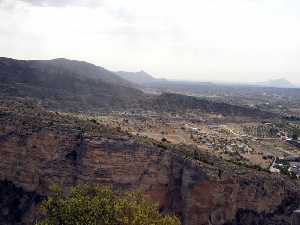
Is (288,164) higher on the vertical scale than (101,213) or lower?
lower

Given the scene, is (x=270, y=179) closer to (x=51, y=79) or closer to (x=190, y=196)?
(x=190, y=196)

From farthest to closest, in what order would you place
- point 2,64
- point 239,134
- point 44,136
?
point 2,64 → point 239,134 → point 44,136

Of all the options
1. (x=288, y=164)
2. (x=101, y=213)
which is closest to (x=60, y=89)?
(x=288, y=164)

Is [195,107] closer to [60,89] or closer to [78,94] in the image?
[78,94]

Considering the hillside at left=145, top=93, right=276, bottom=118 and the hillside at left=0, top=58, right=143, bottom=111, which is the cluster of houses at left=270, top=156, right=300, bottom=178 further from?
the hillside at left=145, top=93, right=276, bottom=118

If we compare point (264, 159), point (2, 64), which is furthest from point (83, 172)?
point (2, 64)

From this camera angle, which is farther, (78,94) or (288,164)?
(78,94)

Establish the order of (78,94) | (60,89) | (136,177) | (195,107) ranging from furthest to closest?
1. (195,107)
2. (78,94)
3. (60,89)
4. (136,177)
